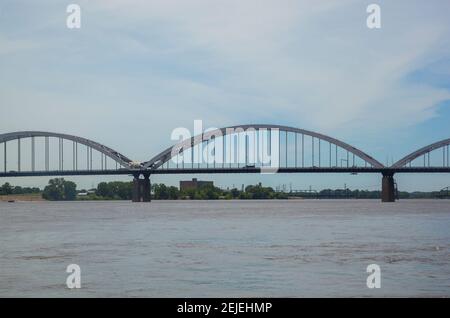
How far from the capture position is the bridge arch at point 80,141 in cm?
12006

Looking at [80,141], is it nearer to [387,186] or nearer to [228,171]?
[228,171]

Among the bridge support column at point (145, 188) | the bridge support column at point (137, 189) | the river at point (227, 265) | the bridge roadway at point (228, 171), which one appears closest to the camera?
the river at point (227, 265)

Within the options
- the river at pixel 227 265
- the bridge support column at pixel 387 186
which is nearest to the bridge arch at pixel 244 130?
the bridge support column at pixel 387 186

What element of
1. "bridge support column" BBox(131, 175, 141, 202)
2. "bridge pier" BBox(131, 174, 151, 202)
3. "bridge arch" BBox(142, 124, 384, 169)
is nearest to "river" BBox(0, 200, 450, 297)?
"bridge arch" BBox(142, 124, 384, 169)

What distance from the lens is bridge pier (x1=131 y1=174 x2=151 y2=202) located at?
126m

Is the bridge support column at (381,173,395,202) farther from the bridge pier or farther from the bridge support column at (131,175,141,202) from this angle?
the bridge support column at (131,175,141,202)

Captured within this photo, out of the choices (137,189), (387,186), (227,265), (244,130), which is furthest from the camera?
(137,189)

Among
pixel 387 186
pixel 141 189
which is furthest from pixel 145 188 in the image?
pixel 387 186

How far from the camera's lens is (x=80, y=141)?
124 m

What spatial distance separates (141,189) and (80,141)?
1324 cm

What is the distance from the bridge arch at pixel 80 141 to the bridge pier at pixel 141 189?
10.5 feet

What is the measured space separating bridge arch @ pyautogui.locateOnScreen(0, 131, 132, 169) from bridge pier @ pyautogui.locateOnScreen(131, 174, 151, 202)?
3.20 metres

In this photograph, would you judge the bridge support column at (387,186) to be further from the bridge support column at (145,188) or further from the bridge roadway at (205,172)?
the bridge support column at (145,188)
